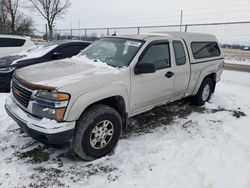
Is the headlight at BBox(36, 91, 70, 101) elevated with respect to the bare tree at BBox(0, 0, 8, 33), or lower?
lower

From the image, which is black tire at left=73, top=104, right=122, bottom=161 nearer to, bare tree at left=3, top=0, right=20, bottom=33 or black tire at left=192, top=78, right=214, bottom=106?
black tire at left=192, top=78, right=214, bottom=106

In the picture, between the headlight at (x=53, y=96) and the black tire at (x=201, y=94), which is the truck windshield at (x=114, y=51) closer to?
the headlight at (x=53, y=96)

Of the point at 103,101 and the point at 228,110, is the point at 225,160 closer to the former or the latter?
the point at 103,101

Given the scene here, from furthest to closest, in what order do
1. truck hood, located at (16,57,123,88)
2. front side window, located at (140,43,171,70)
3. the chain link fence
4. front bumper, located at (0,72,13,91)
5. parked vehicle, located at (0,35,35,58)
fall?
the chain link fence → parked vehicle, located at (0,35,35,58) → front bumper, located at (0,72,13,91) → front side window, located at (140,43,171,70) → truck hood, located at (16,57,123,88)

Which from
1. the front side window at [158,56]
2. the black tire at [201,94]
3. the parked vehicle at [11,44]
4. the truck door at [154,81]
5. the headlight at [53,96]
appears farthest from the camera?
the parked vehicle at [11,44]

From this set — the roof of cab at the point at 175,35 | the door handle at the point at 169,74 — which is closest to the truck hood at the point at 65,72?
the roof of cab at the point at 175,35

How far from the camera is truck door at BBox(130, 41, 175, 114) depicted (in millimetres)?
3963

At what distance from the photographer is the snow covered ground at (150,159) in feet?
Answer: 9.83

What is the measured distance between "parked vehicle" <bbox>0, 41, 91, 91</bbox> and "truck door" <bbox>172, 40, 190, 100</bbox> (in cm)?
304

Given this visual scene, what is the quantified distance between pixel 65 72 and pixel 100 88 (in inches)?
24.1

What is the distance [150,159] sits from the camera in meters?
3.51

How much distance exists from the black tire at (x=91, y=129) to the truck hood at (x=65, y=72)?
0.47 metres

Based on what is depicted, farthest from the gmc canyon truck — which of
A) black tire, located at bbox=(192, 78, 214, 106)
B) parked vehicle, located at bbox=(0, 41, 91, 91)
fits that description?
parked vehicle, located at bbox=(0, 41, 91, 91)

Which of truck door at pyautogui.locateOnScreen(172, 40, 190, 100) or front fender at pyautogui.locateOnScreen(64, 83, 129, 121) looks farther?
truck door at pyautogui.locateOnScreen(172, 40, 190, 100)
